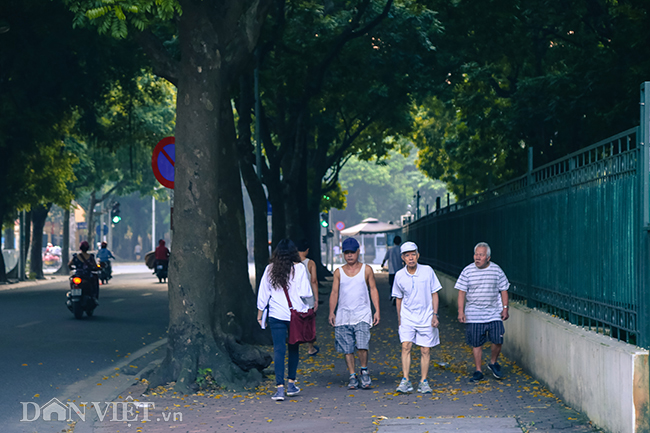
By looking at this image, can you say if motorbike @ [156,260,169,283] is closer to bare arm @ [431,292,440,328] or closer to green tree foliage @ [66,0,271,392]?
green tree foliage @ [66,0,271,392]

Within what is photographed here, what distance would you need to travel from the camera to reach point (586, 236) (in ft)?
26.7

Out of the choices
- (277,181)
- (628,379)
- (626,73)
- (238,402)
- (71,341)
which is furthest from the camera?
(277,181)

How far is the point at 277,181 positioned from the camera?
838 inches

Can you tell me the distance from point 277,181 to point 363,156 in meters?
19.8

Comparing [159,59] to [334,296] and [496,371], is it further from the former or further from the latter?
[496,371]

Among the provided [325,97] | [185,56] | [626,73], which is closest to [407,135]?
[325,97]

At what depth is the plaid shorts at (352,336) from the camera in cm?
944

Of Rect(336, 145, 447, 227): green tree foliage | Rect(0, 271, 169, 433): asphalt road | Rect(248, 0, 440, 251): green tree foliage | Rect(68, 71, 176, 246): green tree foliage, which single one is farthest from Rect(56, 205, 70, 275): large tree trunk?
Rect(336, 145, 447, 227): green tree foliage

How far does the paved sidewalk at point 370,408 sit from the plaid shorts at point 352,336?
0.45 m

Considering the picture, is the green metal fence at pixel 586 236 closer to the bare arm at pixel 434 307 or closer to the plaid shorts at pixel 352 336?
the bare arm at pixel 434 307

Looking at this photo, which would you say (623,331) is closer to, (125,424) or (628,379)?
(628,379)

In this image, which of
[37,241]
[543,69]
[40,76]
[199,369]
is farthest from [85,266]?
[37,241]

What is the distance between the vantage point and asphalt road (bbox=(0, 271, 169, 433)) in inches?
359

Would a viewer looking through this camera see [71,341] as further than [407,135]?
No
